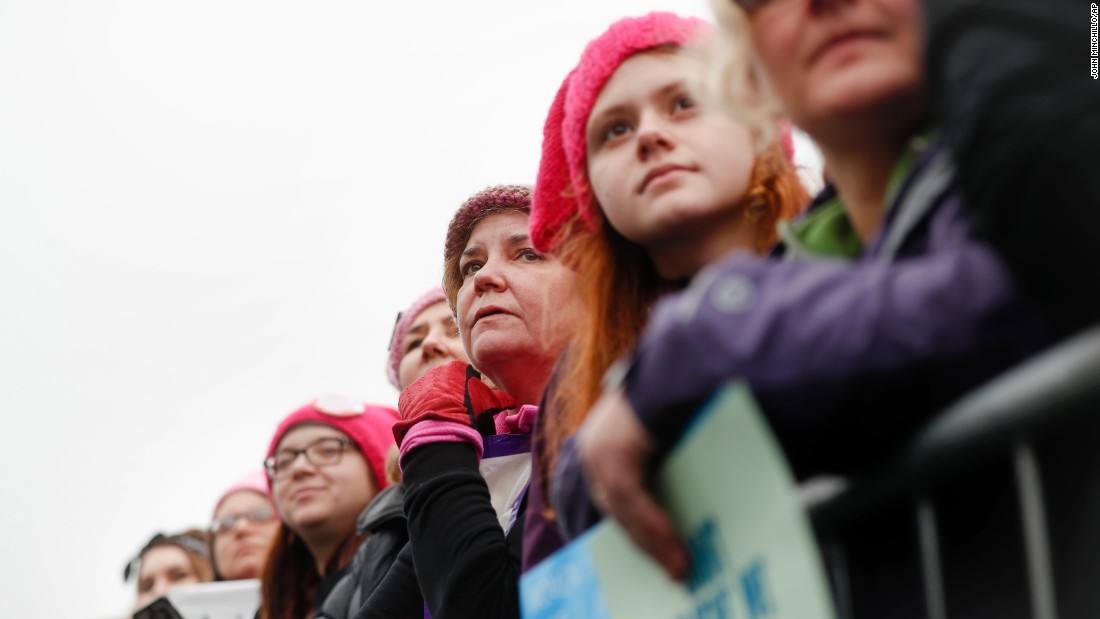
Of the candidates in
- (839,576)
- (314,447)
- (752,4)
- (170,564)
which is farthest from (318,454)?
(839,576)

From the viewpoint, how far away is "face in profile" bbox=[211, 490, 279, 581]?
18.5 feet

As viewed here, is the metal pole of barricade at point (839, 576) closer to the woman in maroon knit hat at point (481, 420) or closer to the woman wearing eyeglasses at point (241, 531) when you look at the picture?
the woman in maroon knit hat at point (481, 420)

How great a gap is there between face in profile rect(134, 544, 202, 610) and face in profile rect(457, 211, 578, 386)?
12.8 ft

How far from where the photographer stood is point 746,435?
1.13m

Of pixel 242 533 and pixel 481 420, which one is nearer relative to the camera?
pixel 481 420

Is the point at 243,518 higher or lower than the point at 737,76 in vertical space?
lower

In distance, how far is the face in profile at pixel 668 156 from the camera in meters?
1.99

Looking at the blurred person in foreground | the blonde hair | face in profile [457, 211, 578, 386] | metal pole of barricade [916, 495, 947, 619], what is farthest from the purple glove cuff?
the blurred person in foreground

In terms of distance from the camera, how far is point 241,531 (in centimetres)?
577

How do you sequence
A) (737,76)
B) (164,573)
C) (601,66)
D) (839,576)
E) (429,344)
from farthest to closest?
(164,573) < (429,344) < (601,66) < (737,76) < (839,576)

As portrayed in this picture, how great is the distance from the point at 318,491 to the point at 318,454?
175 millimetres

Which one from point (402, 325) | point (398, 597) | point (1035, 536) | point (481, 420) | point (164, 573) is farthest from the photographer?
point (164, 573)

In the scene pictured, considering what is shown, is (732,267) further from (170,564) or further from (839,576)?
(170,564)

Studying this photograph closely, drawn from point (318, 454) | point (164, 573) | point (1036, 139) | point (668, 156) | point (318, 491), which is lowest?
point (164, 573)
